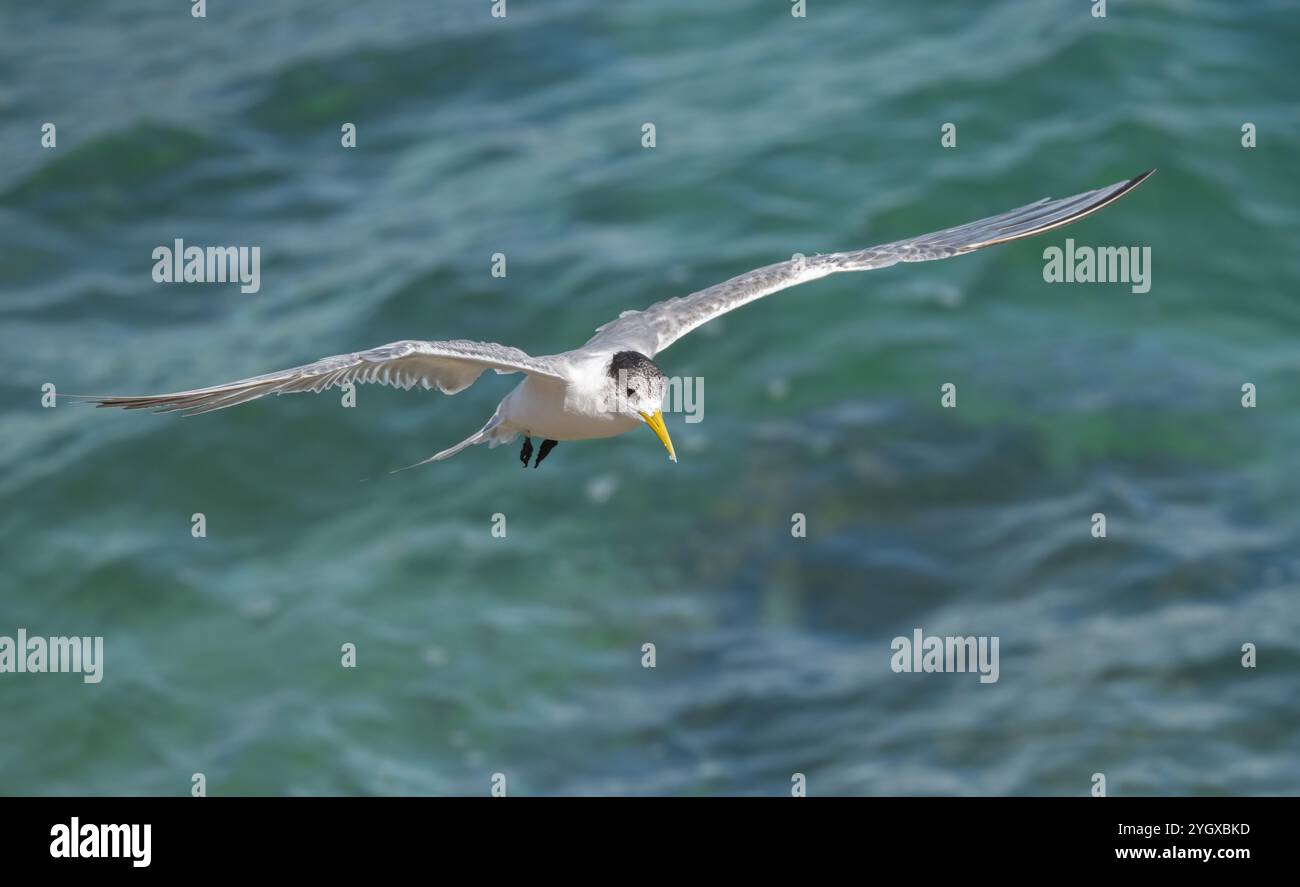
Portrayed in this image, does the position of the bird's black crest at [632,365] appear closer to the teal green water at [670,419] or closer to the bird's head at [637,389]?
the bird's head at [637,389]

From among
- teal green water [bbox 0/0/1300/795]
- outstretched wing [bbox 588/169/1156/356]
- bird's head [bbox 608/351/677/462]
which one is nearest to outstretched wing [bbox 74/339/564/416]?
bird's head [bbox 608/351/677/462]

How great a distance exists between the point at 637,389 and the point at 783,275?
5.91ft

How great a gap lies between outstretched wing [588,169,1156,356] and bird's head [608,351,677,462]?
20.0 inches

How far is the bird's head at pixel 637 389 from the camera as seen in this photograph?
9.64m

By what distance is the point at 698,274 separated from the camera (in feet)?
72.1

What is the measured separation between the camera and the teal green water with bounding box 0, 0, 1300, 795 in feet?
58.6

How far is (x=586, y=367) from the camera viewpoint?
9.76m

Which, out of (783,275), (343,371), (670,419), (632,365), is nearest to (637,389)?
→ (632,365)

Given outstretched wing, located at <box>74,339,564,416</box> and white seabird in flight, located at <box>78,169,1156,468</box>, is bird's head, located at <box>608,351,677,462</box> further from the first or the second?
outstretched wing, located at <box>74,339,564,416</box>

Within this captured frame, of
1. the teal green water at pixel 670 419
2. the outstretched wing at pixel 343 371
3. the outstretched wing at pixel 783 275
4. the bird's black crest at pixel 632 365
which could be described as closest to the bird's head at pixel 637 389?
the bird's black crest at pixel 632 365

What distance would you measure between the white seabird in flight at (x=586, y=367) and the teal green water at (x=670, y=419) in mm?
7076

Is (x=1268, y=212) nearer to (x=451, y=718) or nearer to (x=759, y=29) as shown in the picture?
(x=759, y=29)

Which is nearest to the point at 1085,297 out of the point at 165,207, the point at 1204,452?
the point at 1204,452
